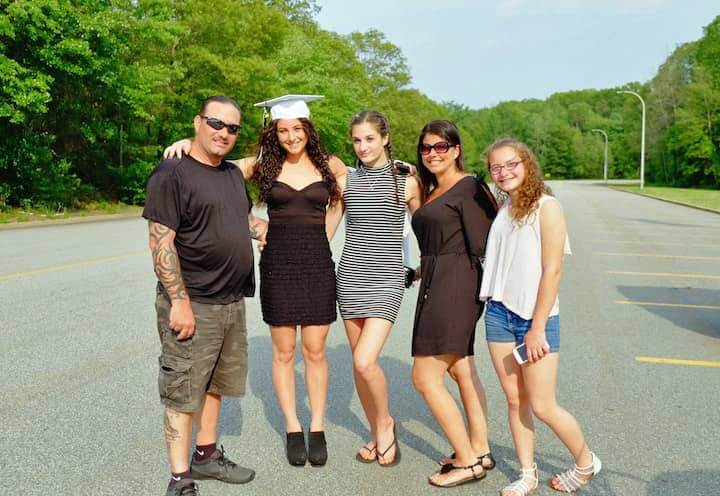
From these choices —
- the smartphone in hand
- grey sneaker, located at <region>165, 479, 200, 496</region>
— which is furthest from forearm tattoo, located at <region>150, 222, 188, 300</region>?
the smartphone in hand

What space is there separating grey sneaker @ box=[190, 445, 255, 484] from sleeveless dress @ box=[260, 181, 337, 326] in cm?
76

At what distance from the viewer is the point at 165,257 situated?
3242 millimetres

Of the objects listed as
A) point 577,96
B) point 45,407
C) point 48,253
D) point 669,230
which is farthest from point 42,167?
point 577,96

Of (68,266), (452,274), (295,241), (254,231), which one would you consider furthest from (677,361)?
(68,266)

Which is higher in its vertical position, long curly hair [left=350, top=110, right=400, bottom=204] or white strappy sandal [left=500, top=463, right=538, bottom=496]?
long curly hair [left=350, top=110, right=400, bottom=204]

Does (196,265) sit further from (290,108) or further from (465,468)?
(465,468)

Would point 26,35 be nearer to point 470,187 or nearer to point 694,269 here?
point 694,269

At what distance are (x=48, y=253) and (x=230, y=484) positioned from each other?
424 inches

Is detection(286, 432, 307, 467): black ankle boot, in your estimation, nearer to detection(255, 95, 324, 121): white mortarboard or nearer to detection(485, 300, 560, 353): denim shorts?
detection(485, 300, 560, 353): denim shorts

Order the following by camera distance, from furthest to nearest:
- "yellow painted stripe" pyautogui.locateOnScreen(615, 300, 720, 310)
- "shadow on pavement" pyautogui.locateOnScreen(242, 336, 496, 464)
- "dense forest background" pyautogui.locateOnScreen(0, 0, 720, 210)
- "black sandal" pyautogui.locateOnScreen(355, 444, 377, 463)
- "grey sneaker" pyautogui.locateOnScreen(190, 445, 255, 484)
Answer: "dense forest background" pyautogui.locateOnScreen(0, 0, 720, 210) < "yellow painted stripe" pyautogui.locateOnScreen(615, 300, 720, 310) < "shadow on pavement" pyautogui.locateOnScreen(242, 336, 496, 464) < "black sandal" pyautogui.locateOnScreen(355, 444, 377, 463) < "grey sneaker" pyautogui.locateOnScreen(190, 445, 255, 484)

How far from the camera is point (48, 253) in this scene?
13094 millimetres

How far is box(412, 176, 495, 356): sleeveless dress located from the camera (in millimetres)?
3580

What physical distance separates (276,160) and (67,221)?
19.8 m

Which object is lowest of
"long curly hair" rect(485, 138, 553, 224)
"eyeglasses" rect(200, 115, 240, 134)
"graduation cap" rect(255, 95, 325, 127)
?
"long curly hair" rect(485, 138, 553, 224)
